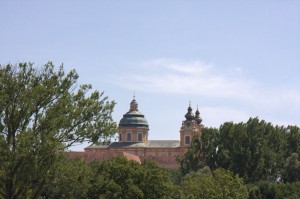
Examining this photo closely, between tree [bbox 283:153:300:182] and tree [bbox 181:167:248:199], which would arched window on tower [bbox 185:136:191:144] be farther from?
tree [bbox 181:167:248:199]

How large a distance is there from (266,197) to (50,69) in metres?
34.2

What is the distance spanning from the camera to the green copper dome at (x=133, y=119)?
530ft

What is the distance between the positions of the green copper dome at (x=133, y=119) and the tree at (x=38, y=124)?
12898 centimetres

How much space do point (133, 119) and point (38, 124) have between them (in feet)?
433

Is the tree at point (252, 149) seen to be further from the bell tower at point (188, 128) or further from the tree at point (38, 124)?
the bell tower at point (188, 128)

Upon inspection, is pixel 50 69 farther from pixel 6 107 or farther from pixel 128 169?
pixel 128 169

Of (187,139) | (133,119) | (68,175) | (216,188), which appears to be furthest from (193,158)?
(133,119)

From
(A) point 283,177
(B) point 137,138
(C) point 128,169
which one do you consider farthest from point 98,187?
(B) point 137,138

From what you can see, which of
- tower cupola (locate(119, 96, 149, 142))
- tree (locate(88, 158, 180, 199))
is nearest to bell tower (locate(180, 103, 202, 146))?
tower cupola (locate(119, 96, 149, 142))

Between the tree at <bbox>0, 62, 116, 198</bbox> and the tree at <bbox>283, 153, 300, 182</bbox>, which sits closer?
the tree at <bbox>0, 62, 116, 198</bbox>

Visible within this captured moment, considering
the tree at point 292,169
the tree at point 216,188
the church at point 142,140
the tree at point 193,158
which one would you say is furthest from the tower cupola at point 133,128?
the tree at point 216,188

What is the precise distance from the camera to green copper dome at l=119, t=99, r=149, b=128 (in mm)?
161625

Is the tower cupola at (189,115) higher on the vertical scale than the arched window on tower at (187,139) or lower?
higher

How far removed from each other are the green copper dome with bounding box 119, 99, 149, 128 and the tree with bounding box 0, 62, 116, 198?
12898 centimetres
